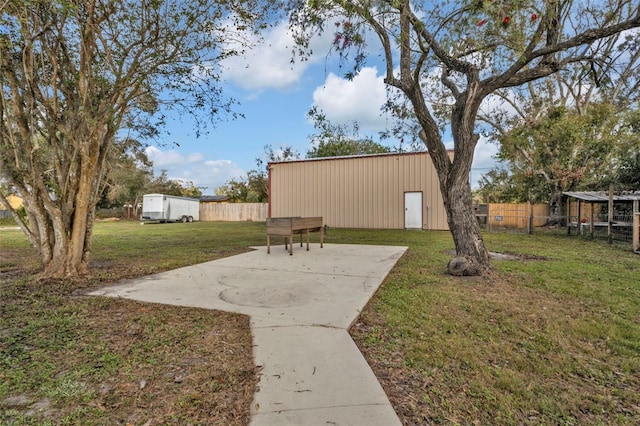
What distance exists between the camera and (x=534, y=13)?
5332 mm

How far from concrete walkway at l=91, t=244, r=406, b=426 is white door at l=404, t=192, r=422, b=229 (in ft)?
29.4

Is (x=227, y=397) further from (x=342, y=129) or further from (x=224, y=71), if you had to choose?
(x=342, y=129)

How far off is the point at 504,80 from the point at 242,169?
30113mm

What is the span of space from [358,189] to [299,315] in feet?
44.6

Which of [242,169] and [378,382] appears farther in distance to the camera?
[242,169]

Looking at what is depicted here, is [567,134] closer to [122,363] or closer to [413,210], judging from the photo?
[413,210]

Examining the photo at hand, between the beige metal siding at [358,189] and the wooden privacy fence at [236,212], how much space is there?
899 cm

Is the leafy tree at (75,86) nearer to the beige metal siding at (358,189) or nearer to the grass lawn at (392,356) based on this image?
the grass lawn at (392,356)

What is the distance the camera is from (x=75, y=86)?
5070mm

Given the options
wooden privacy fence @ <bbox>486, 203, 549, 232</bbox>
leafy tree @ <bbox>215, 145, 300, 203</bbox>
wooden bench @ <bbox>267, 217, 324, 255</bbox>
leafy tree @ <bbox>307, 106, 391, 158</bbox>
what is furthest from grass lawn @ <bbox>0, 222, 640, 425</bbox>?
leafy tree @ <bbox>215, 145, 300, 203</bbox>

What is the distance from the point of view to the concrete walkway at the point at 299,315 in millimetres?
1797

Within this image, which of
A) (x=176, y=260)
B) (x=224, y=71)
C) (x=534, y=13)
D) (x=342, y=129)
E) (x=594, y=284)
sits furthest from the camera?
(x=342, y=129)

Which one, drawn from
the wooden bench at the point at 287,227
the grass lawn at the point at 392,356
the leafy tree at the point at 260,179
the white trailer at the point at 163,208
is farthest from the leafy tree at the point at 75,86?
the leafy tree at the point at 260,179

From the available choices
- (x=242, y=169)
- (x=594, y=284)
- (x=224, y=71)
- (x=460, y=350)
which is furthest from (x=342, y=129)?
(x=460, y=350)
